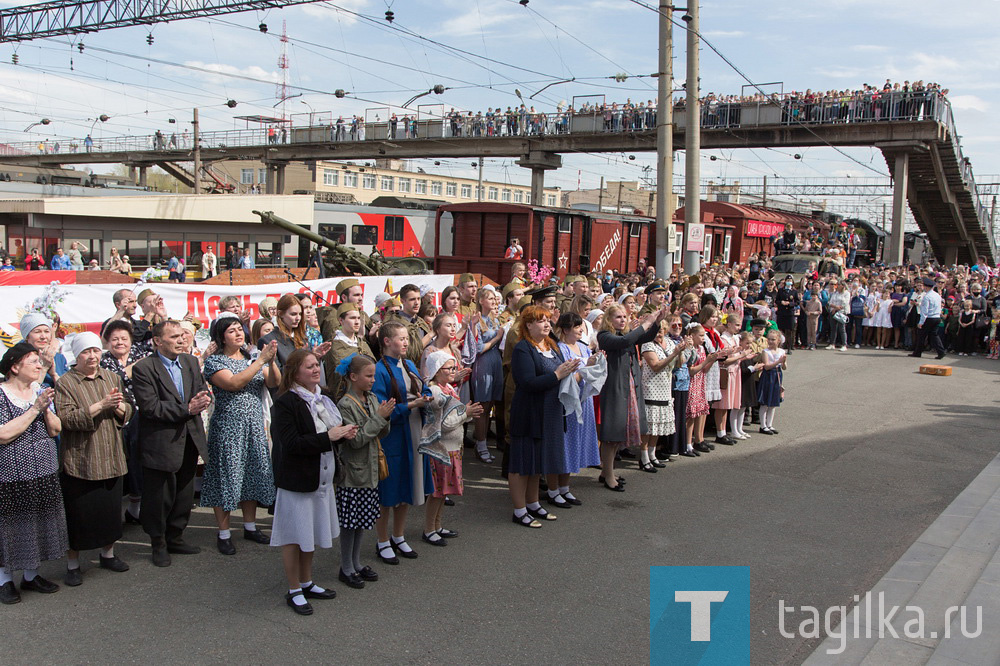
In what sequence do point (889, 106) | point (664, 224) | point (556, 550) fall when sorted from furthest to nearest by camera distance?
point (889, 106)
point (664, 224)
point (556, 550)

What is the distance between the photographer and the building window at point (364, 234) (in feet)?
102

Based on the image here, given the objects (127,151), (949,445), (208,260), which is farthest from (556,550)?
(127,151)

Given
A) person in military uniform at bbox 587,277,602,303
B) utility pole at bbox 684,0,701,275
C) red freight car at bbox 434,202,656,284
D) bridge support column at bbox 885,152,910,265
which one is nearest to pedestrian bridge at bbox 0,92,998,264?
bridge support column at bbox 885,152,910,265

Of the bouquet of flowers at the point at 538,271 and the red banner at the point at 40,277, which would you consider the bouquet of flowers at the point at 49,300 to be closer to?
the red banner at the point at 40,277

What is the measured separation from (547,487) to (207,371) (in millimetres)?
3207

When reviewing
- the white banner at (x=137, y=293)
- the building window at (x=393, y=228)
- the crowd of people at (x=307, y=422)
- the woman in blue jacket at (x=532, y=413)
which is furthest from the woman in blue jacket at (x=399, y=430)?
the building window at (x=393, y=228)

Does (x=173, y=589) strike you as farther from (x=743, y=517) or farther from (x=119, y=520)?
(x=743, y=517)

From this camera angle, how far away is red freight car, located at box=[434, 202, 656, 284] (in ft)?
73.2

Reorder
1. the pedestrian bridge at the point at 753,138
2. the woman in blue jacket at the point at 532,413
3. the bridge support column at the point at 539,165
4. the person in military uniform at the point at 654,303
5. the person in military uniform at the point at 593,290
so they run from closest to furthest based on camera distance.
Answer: the woman in blue jacket at the point at 532,413 < the person in military uniform at the point at 654,303 < the person in military uniform at the point at 593,290 < the pedestrian bridge at the point at 753,138 < the bridge support column at the point at 539,165

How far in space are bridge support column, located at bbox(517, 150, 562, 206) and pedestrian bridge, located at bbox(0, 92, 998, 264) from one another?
0.06 meters

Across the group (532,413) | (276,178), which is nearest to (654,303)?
(532,413)

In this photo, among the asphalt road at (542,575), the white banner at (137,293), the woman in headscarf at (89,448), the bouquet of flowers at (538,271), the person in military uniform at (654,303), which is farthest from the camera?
the bouquet of flowers at (538,271)

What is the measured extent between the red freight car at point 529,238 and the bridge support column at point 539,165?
15.6 m

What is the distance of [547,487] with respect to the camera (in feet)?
23.4
